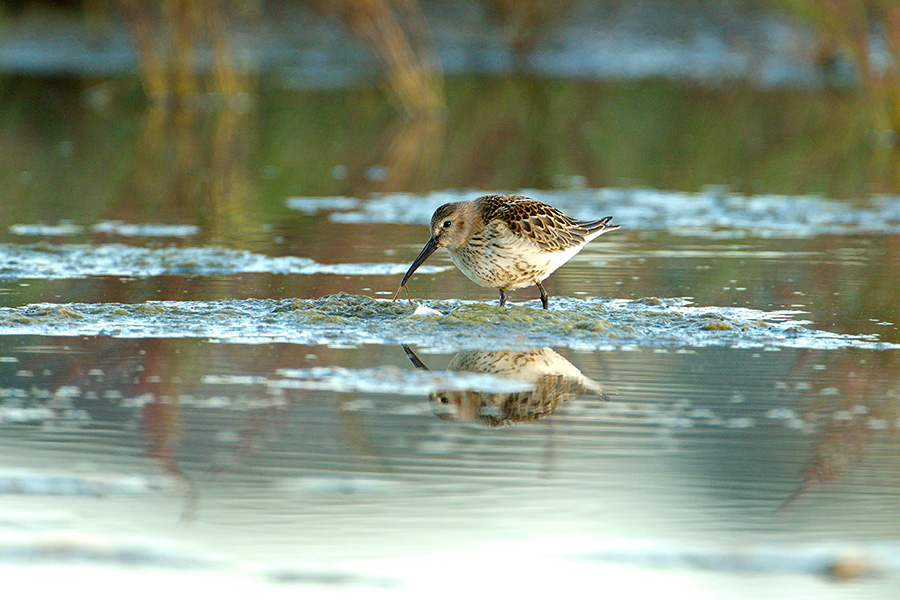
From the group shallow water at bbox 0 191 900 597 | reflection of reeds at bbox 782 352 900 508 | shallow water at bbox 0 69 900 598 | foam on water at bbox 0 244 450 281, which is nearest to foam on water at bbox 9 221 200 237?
shallow water at bbox 0 69 900 598

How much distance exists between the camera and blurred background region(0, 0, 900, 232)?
13.0 metres

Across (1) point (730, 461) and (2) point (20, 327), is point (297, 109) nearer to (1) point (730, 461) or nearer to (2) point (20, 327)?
(2) point (20, 327)

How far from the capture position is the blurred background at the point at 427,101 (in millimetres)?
12977

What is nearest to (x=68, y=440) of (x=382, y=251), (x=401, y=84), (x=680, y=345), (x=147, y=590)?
(x=147, y=590)

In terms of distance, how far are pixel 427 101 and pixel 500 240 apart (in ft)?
37.9

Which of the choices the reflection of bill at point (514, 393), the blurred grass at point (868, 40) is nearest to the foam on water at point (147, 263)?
the reflection of bill at point (514, 393)

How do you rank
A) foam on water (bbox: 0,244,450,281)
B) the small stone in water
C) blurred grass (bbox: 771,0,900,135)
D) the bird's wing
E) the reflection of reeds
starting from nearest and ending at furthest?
the reflection of reeds → the small stone in water → the bird's wing → foam on water (bbox: 0,244,450,281) → blurred grass (bbox: 771,0,900,135)

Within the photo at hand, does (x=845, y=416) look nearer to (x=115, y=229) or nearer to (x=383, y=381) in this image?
(x=383, y=381)

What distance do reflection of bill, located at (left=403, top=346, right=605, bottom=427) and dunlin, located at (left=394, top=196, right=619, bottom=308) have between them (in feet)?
2.58

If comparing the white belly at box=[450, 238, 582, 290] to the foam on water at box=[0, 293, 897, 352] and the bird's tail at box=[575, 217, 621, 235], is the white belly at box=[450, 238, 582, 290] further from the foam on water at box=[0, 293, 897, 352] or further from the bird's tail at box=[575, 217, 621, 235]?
the bird's tail at box=[575, 217, 621, 235]

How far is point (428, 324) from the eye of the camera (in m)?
6.84

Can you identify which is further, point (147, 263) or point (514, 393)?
point (147, 263)

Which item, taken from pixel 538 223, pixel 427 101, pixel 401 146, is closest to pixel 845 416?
pixel 538 223

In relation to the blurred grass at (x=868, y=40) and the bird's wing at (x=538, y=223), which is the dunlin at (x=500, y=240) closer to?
the bird's wing at (x=538, y=223)
